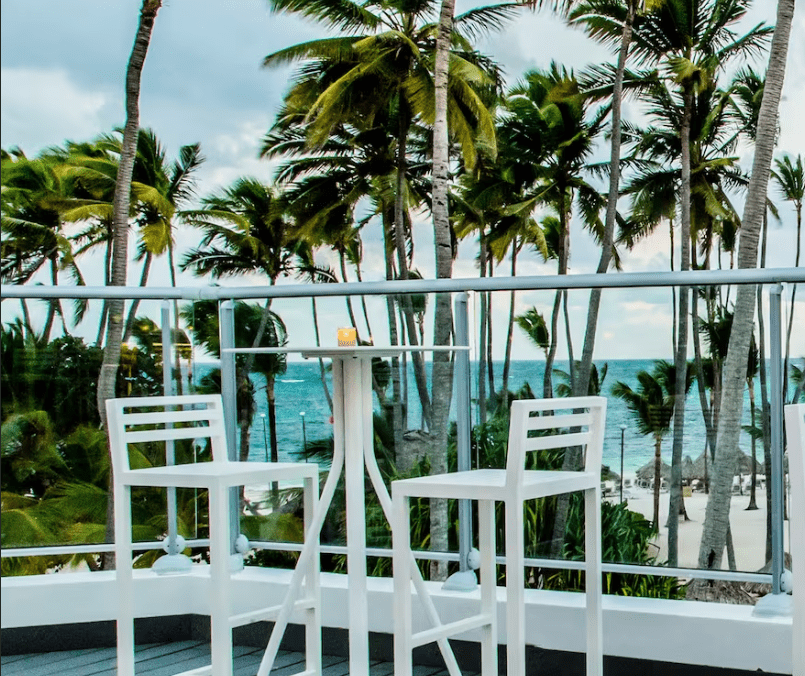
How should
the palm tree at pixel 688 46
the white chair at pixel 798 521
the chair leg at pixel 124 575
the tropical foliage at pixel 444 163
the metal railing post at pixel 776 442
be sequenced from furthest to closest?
the palm tree at pixel 688 46 < the tropical foliage at pixel 444 163 < the metal railing post at pixel 776 442 < the chair leg at pixel 124 575 < the white chair at pixel 798 521

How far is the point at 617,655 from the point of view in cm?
310

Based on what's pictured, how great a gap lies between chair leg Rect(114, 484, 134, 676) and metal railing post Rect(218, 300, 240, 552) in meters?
0.95

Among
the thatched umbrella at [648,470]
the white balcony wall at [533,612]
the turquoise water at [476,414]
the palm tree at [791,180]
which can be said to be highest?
the palm tree at [791,180]

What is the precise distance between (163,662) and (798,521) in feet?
7.10

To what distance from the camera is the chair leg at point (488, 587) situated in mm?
2725

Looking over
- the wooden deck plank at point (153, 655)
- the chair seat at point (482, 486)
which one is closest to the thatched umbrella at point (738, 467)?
the chair seat at point (482, 486)

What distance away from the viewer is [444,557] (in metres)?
3.44

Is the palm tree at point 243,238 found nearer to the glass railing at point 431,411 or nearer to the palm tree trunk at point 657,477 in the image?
the glass railing at point 431,411

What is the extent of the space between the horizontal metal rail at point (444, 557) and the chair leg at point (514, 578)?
2.65 feet

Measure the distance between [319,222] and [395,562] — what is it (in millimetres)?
34206

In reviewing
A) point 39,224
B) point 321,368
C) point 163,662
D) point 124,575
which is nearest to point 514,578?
point 124,575

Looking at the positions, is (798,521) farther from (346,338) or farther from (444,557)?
(444,557)

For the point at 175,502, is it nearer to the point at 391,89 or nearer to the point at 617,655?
the point at 617,655

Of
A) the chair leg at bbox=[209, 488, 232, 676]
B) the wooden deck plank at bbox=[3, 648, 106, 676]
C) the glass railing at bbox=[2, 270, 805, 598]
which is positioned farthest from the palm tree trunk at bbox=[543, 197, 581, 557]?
the wooden deck plank at bbox=[3, 648, 106, 676]
